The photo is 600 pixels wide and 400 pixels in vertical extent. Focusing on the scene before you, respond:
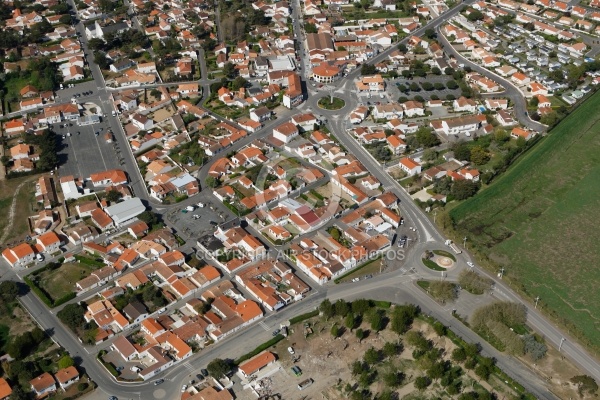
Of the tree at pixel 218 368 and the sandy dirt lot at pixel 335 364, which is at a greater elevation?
the tree at pixel 218 368

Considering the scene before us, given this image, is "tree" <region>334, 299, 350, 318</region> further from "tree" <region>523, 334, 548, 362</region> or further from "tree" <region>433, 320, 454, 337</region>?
"tree" <region>523, 334, 548, 362</region>

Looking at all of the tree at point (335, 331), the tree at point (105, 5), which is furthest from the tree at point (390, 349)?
the tree at point (105, 5)

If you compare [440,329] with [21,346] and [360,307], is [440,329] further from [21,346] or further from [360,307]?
[21,346]

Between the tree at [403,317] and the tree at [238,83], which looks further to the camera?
the tree at [238,83]

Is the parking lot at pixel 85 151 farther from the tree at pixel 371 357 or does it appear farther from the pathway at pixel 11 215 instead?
the tree at pixel 371 357

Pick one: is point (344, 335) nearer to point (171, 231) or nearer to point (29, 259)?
point (171, 231)

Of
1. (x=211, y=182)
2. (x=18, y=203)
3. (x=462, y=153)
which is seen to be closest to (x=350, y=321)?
(x=211, y=182)
